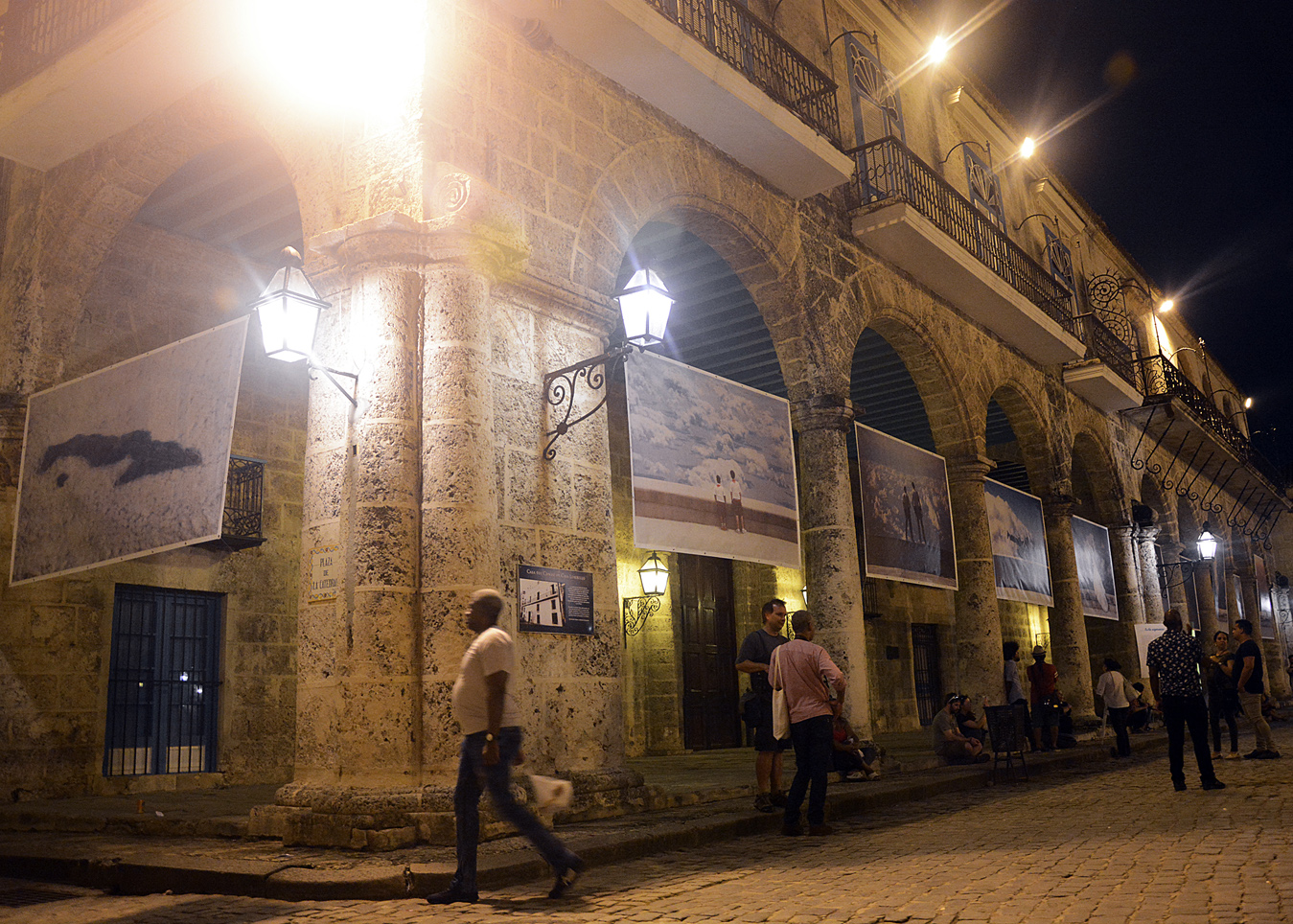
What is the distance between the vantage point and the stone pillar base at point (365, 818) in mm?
5168

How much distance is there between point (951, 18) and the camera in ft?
45.7

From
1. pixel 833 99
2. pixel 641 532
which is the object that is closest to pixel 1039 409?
pixel 833 99

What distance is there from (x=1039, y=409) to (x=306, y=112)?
37.8 ft

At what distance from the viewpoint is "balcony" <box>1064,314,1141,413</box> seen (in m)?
15.9

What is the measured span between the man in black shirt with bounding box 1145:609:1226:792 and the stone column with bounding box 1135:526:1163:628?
10503 mm

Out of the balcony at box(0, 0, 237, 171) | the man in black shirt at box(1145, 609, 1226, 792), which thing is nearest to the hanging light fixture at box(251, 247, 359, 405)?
the balcony at box(0, 0, 237, 171)

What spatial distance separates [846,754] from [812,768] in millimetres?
2197

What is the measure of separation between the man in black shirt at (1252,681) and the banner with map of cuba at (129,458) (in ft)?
29.3

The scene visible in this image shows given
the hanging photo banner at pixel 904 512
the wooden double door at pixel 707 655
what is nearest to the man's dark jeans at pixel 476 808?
the hanging photo banner at pixel 904 512

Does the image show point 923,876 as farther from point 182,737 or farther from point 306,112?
point 182,737

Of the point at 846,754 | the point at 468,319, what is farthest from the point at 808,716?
the point at 468,319

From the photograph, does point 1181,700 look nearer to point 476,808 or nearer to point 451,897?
point 476,808

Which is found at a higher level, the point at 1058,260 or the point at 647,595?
the point at 1058,260

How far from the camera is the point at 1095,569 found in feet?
52.9
